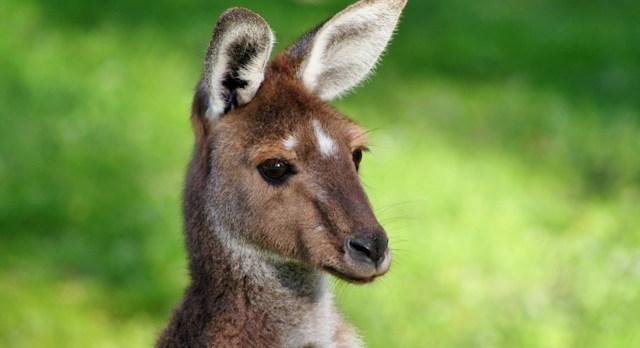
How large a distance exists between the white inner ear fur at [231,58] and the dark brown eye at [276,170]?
0.83 ft

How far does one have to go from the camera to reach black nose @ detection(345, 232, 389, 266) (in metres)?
4.31

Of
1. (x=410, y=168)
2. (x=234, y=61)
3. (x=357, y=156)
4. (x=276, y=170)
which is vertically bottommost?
(x=410, y=168)

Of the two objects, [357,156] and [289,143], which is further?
[357,156]

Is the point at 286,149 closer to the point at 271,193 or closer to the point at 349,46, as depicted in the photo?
the point at 271,193

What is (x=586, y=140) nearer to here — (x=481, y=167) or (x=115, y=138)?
(x=481, y=167)

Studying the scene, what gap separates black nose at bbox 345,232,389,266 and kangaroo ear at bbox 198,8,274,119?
63cm

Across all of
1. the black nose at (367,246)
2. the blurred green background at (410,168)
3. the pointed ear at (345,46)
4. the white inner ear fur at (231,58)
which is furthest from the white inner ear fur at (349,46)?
the blurred green background at (410,168)

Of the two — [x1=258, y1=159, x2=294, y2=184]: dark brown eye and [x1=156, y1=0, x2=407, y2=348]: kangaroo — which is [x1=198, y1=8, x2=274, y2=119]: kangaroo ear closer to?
[x1=156, y1=0, x2=407, y2=348]: kangaroo

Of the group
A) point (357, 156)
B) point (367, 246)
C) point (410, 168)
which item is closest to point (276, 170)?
point (357, 156)

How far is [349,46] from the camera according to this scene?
4.89m

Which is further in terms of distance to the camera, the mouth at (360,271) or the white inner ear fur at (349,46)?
the white inner ear fur at (349,46)

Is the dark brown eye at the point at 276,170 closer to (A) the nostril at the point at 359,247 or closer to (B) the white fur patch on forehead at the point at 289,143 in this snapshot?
(B) the white fur patch on forehead at the point at 289,143

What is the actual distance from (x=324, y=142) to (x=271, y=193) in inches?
8.8

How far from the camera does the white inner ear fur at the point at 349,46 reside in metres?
4.76
